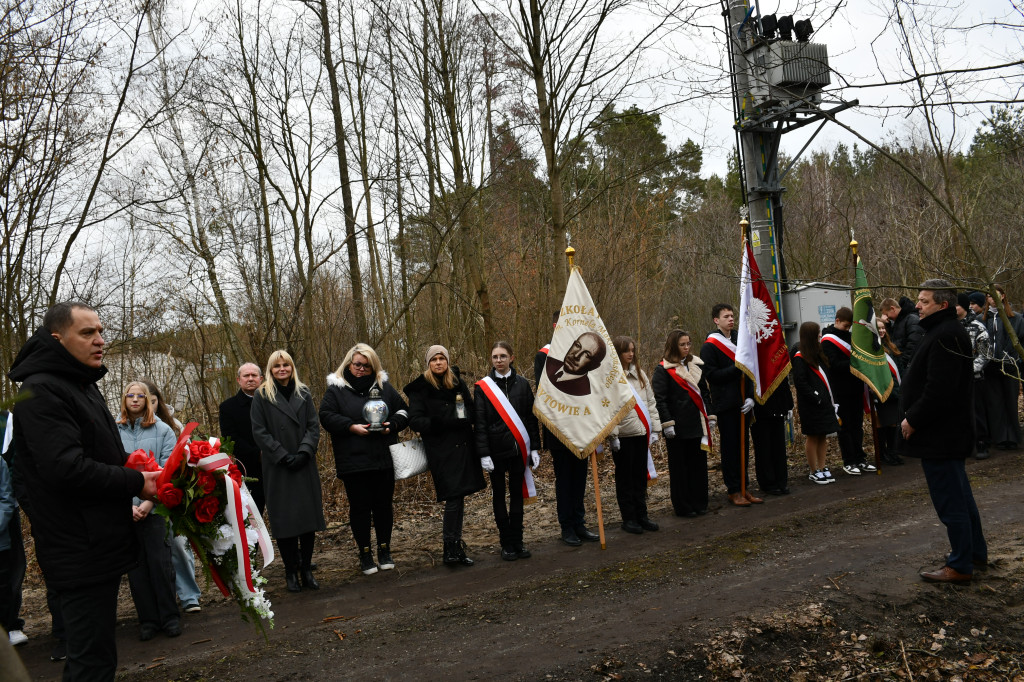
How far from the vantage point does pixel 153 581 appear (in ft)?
19.3

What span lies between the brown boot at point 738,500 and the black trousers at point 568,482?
2.10m

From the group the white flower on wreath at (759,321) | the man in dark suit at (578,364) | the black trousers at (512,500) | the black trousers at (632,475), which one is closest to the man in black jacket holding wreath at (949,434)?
the black trousers at (632,475)

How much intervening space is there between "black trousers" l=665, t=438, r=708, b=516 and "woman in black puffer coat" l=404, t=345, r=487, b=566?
239 centimetres

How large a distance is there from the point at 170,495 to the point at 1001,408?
10583 mm

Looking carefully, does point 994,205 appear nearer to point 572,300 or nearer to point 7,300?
point 572,300

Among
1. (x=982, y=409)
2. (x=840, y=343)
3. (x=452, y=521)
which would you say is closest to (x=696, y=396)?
(x=840, y=343)

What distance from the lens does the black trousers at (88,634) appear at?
354cm

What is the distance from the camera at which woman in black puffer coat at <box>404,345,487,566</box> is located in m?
7.05

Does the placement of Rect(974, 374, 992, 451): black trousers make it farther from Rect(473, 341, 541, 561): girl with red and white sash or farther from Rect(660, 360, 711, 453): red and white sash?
Rect(473, 341, 541, 561): girl with red and white sash

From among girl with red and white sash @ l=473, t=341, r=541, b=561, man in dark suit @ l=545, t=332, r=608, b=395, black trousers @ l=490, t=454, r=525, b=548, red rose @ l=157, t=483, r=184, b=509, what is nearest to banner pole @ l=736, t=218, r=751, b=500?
man in dark suit @ l=545, t=332, r=608, b=395

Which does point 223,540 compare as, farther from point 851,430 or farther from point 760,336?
point 851,430

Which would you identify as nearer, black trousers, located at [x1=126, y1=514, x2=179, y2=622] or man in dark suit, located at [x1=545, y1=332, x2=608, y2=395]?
black trousers, located at [x1=126, y1=514, x2=179, y2=622]

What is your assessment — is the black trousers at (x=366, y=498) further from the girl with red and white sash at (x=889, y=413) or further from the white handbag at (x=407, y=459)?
the girl with red and white sash at (x=889, y=413)

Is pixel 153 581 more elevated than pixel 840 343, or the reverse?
pixel 840 343
